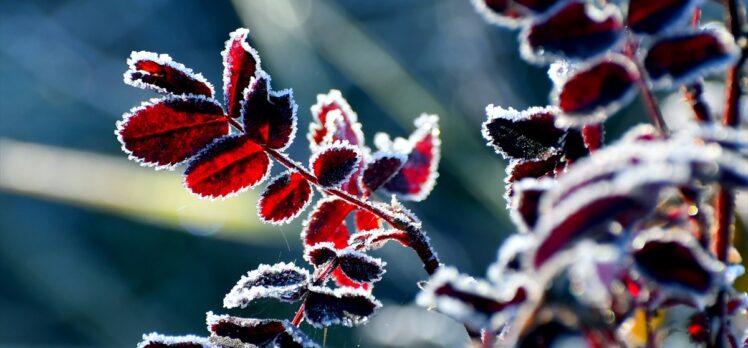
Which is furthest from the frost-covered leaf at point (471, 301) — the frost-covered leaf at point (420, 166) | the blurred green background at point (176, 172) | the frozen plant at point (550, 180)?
the blurred green background at point (176, 172)

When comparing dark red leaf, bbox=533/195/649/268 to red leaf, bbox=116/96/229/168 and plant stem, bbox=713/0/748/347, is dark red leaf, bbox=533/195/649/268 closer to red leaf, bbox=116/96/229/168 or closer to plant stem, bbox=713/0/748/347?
plant stem, bbox=713/0/748/347

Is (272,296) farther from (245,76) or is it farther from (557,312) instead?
(557,312)

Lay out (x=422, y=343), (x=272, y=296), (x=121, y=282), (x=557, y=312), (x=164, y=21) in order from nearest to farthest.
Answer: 1. (x=557, y=312)
2. (x=272, y=296)
3. (x=422, y=343)
4. (x=121, y=282)
5. (x=164, y=21)

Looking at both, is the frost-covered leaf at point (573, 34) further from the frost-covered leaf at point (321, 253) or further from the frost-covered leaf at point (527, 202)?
the frost-covered leaf at point (321, 253)

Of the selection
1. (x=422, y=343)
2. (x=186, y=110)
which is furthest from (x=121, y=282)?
→ (x=186, y=110)

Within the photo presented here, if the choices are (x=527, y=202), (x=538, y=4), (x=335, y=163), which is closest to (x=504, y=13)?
(x=538, y=4)

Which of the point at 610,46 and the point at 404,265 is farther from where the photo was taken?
the point at 404,265

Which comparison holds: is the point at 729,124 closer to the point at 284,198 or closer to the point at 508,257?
the point at 508,257

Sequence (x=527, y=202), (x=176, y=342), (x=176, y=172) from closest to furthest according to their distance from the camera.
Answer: (x=527, y=202), (x=176, y=342), (x=176, y=172)
